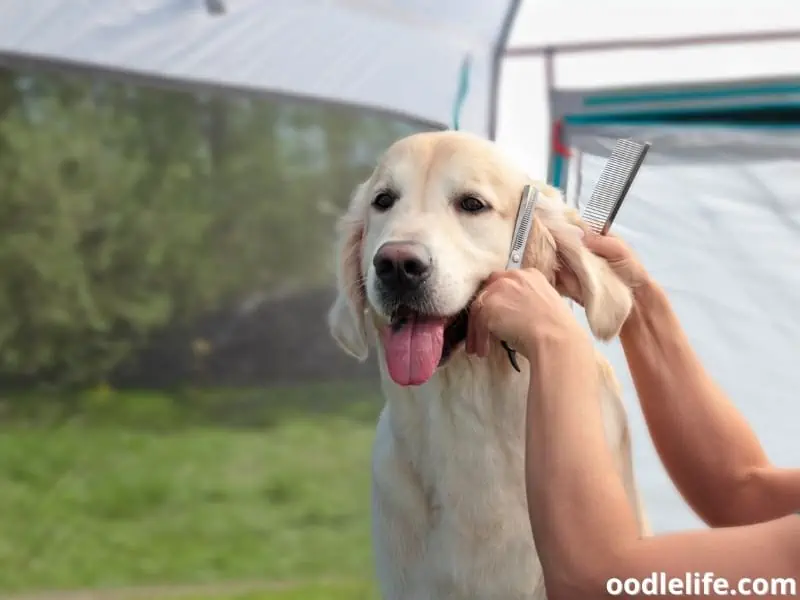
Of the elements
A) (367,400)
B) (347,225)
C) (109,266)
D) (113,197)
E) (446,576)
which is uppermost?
(347,225)

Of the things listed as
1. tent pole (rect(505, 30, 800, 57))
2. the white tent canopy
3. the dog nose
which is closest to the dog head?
the dog nose

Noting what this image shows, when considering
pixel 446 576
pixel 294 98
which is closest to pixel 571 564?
pixel 446 576

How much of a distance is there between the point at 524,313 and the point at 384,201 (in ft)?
1.20

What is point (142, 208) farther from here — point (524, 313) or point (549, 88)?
point (524, 313)

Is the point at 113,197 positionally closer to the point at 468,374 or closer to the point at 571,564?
the point at 468,374

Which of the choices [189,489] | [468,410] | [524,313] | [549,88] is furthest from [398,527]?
[189,489]

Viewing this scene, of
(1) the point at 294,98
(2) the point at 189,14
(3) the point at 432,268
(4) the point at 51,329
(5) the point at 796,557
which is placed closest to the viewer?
(5) the point at 796,557

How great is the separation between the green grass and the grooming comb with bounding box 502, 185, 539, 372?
Result: 2744 mm

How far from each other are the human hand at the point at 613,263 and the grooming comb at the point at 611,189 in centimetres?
2

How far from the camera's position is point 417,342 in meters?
1.02

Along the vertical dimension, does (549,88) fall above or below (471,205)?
below

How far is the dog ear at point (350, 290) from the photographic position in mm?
1178

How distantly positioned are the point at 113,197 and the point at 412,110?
145 inches

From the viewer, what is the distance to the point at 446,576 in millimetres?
1068
